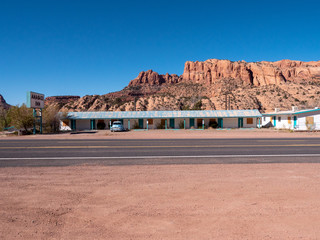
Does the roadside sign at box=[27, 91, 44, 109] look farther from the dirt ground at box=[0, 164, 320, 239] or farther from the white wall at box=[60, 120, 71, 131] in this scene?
the dirt ground at box=[0, 164, 320, 239]

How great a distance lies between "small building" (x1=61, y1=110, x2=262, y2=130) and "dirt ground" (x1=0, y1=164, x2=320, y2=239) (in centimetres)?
3303

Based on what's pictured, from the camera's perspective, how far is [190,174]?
9.02 metres

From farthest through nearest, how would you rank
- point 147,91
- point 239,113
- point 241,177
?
point 147,91
point 239,113
point 241,177

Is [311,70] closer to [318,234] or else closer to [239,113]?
[239,113]

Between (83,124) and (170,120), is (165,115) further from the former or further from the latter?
(83,124)

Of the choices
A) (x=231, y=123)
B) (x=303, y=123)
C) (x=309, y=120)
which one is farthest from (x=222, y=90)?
(x=303, y=123)

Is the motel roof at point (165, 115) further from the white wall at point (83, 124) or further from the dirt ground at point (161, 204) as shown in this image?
the dirt ground at point (161, 204)

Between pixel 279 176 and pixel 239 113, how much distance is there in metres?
36.0

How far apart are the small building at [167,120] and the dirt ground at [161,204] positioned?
33035 mm

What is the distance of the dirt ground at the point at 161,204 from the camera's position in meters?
4.66

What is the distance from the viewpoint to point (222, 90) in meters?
98.0

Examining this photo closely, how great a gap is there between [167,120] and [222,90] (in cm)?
6146

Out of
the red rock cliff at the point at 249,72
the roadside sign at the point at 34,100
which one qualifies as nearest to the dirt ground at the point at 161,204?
the roadside sign at the point at 34,100

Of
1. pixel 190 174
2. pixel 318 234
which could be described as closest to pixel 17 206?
pixel 190 174
